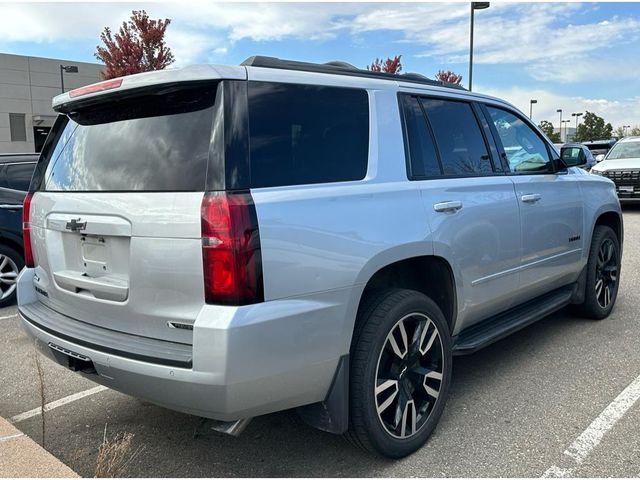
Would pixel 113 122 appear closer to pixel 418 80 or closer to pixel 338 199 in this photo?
pixel 338 199

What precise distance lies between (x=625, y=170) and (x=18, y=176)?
42.8 feet

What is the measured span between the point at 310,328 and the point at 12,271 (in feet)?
16.8

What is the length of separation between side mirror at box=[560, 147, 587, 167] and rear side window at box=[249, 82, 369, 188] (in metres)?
2.47

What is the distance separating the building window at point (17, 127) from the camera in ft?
106

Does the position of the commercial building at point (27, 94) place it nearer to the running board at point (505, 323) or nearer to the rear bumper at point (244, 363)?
the running board at point (505, 323)

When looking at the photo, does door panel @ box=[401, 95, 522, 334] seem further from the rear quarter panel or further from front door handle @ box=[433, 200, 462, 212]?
the rear quarter panel

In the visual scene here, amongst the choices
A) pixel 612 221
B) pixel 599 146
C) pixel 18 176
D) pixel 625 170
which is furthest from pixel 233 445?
pixel 599 146

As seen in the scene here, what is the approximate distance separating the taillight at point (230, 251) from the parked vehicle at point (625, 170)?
13.6 metres

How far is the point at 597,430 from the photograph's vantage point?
3.25 meters

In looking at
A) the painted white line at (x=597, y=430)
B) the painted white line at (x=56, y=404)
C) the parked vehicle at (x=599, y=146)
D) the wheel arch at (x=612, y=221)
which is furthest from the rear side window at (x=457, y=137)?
the parked vehicle at (x=599, y=146)

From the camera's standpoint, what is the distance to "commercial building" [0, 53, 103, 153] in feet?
104

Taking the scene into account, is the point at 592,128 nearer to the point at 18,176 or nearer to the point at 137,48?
the point at 137,48

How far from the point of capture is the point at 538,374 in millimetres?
4078

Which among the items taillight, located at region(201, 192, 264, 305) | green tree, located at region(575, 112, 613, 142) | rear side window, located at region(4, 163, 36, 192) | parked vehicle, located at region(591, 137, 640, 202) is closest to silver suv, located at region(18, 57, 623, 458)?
taillight, located at region(201, 192, 264, 305)
